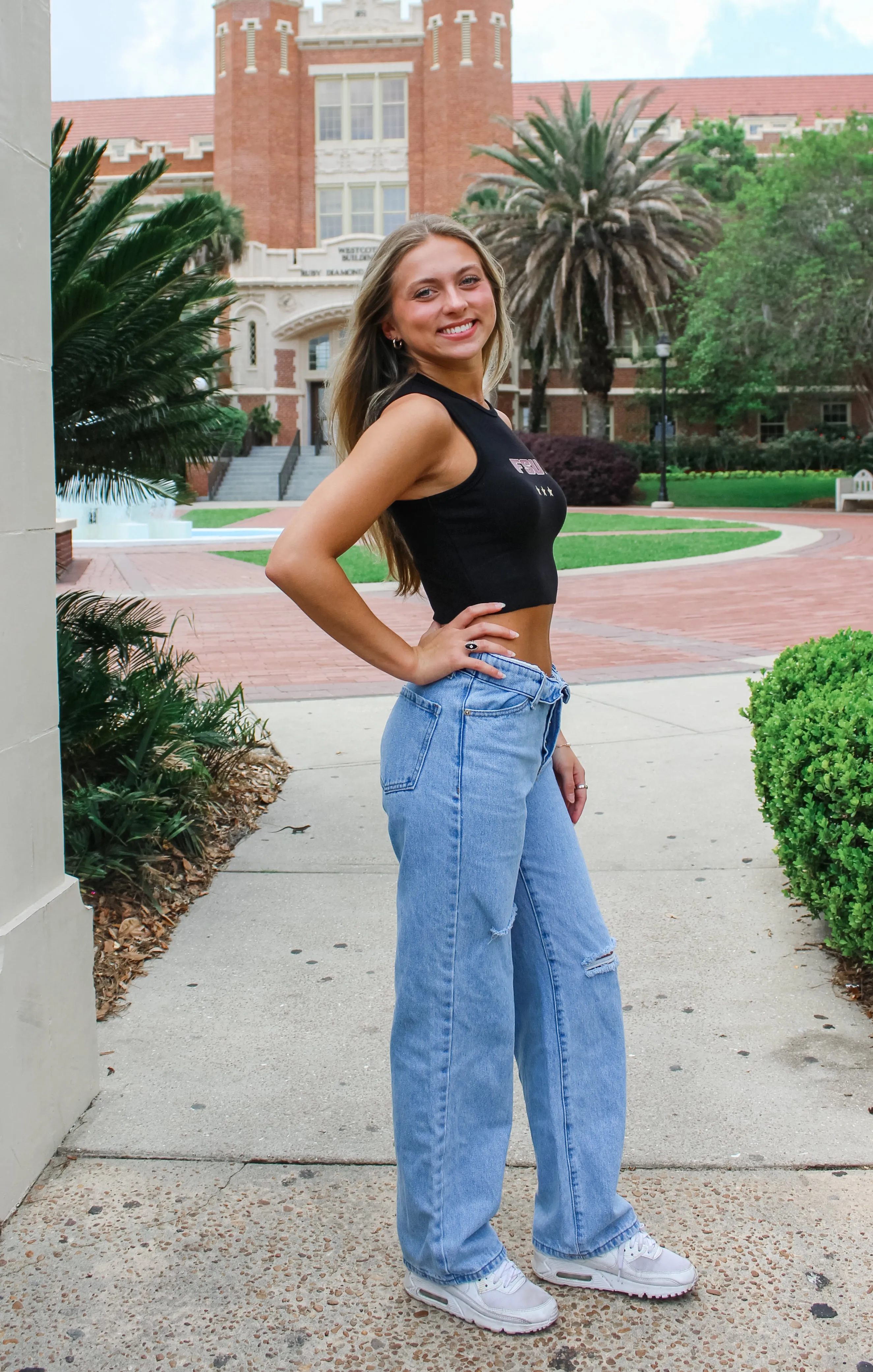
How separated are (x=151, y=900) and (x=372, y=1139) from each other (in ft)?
5.24

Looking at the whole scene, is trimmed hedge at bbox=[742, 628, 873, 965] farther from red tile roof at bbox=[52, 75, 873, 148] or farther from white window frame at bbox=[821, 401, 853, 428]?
red tile roof at bbox=[52, 75, 873, 148]

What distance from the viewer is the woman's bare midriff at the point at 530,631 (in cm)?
204

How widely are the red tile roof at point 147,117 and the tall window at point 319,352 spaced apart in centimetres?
1436

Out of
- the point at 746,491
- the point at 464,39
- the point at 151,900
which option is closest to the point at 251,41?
the point at 464,39

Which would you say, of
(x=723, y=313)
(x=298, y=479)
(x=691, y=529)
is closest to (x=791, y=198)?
(x=723, y=313)

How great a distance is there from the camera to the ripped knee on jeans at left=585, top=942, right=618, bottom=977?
84.3 inches

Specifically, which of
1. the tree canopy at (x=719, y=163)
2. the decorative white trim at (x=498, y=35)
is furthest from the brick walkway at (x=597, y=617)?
the decorative white trim at (x=498, y=35)

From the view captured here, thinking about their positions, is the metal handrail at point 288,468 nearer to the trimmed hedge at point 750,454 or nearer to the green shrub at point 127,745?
the trimmed hedge at point 750,454

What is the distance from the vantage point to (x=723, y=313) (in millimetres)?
30578

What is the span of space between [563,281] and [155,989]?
3356cm

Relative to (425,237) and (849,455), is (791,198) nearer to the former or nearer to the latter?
(849,455)

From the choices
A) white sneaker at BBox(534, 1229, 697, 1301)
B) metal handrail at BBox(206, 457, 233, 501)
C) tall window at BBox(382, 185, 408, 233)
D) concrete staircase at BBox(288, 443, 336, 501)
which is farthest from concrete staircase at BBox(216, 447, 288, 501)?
white sneaker at BBox(534, 1229, 697, 1301)

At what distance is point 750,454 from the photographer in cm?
4266

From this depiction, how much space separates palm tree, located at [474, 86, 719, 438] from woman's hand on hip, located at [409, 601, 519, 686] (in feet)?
110
